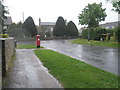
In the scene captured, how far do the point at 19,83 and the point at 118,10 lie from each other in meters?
24.2

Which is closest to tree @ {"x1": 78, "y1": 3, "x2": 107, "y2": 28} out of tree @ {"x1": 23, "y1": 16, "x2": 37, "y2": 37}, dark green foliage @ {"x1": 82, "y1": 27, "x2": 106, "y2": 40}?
dark green foliage @ {"x1": 82, "y1": 27, "x2": 106, "y2": 40}

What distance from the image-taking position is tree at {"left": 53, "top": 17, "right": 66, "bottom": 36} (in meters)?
59.4

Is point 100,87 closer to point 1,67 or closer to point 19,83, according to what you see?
point 19,83

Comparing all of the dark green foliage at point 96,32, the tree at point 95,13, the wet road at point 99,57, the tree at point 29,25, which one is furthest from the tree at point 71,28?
the wet road at point 99,57

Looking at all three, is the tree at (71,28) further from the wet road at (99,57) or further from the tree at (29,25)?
the wet road at (99,57)

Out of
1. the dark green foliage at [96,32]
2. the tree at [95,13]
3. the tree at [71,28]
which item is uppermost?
the tree at [95,13]

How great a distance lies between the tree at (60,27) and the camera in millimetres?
59406

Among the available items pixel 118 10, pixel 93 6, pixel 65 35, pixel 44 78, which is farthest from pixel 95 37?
pixel 44 78

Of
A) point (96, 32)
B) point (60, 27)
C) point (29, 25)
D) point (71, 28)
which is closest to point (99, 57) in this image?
point (96, 32)

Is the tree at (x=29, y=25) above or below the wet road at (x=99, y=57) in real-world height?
above

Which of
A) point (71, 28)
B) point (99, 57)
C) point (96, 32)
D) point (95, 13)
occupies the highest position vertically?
point (95, 13)

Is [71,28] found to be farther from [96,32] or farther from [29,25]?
[96,32]

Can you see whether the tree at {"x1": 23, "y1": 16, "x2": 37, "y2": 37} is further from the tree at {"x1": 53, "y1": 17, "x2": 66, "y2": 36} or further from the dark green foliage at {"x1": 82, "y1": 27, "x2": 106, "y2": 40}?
the dark green foliage at {"x1": 82, "y1": 27, "x2": 106, "y2": 40}

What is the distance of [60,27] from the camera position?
59719 mm
